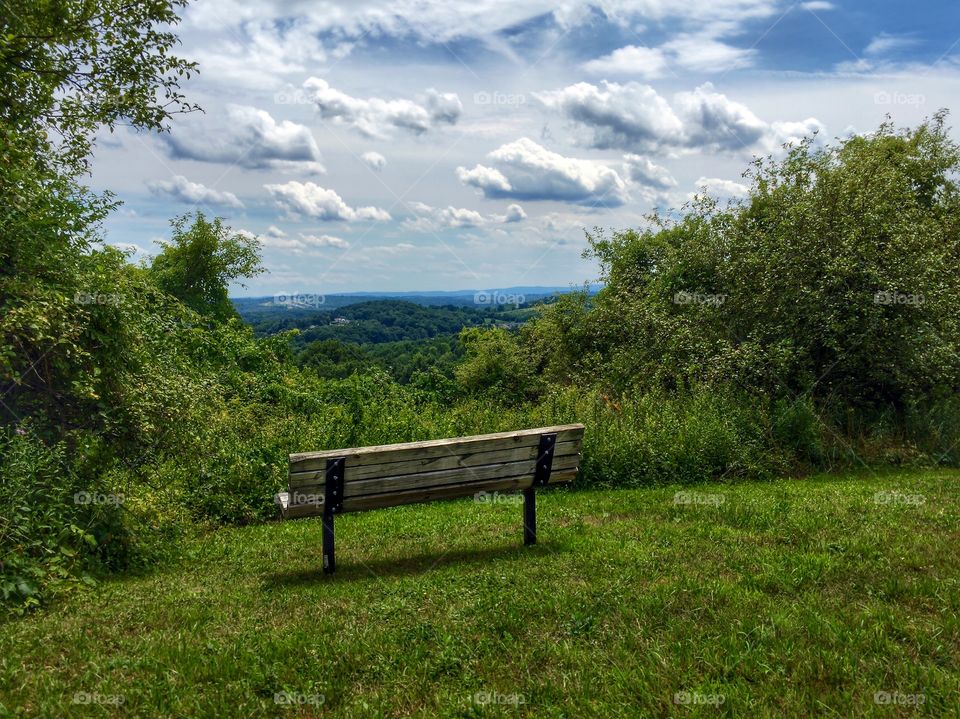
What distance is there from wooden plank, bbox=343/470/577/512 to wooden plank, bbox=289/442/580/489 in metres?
0.19

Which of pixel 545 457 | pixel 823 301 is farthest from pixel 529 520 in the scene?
pixel 823 301

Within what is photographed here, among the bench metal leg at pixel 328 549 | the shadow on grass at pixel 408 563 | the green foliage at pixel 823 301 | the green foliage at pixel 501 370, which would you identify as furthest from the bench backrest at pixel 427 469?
the green foliage at pixel 501 370

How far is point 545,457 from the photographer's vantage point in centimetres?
586

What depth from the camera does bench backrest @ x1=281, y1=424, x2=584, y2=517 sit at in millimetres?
5191

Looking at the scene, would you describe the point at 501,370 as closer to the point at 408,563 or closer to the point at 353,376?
the point at 353,376

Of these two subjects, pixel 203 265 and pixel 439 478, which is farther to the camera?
pixel 203 265

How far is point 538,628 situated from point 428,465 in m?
1.82

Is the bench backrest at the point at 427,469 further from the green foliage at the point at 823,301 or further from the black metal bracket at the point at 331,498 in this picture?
the green foliage at the point at 823,301

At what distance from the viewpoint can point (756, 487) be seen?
28.2 feet

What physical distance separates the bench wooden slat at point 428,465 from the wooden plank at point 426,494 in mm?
168

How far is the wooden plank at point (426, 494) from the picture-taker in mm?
5406

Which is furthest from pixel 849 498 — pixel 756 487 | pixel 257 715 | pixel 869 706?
pixel 257 715

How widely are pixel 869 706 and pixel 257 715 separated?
Answer: 3.12 m

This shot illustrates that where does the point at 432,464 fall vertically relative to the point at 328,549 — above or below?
above
